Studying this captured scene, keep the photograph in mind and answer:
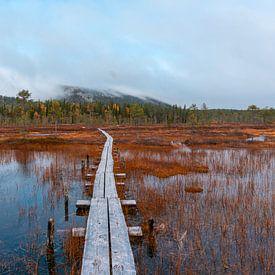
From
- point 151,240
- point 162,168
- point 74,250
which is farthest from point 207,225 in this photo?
point 162,168

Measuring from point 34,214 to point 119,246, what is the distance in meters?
5.23

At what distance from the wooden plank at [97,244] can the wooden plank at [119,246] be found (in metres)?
0.14

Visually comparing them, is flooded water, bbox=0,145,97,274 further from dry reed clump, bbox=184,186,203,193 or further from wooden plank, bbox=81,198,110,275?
dry reed clump, bbox=184,186,203,193

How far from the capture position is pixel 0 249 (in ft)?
25.3

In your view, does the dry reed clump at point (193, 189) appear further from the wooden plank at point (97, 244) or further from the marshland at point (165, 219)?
the wooden plank at point (97, 244)

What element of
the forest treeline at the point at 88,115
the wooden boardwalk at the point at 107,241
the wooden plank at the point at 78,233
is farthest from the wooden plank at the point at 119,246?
the forest treeline at the point at 88,115

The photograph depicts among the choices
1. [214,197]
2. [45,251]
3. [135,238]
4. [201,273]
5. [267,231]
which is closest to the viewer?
[201,273]

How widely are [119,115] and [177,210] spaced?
101m

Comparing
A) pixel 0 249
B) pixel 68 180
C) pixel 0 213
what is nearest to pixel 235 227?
pixel 0 249

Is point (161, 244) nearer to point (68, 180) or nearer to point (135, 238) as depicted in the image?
point (135, 238)

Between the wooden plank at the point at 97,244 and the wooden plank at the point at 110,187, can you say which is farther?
the wooden plank at the point at 110,187

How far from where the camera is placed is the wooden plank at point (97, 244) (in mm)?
5574

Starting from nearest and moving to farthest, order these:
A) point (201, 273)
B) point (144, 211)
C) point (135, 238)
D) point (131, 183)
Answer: point (201, 273) → point (135, 238) → point (144, 211) → point (131, 183)

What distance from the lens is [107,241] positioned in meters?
6.72
